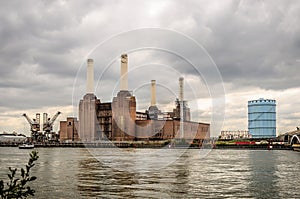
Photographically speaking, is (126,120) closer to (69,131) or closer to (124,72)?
(124,72)

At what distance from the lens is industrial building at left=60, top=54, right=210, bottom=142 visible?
525ft

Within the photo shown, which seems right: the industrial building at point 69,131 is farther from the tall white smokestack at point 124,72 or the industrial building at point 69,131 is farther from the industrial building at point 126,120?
the tall white smokestack at point 124,72

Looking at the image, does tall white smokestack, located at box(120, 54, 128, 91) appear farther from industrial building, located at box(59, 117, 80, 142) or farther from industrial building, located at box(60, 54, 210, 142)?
industrial building, located at box(59, 117, 80, 142)

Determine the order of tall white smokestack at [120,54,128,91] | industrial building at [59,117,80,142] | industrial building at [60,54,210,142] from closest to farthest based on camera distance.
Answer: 1. industrial building at [60,54,210,142]
2. tall white smokestack at [120,54,128,91]
3. industrial building at [59,117,80,142]

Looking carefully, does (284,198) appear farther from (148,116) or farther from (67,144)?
(67,144)

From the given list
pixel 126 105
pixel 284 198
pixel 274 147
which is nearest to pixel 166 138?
pixel 126 105

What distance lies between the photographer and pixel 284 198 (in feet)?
81.4

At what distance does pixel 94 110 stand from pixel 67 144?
98.6 feet

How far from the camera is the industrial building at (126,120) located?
6294 inches

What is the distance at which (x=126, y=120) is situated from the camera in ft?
538

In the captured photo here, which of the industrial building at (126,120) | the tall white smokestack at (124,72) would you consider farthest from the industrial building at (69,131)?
the tall white smokestack at (124,72)

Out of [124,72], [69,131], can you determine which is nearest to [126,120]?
[124,72]

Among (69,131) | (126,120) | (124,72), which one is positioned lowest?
(69,131)

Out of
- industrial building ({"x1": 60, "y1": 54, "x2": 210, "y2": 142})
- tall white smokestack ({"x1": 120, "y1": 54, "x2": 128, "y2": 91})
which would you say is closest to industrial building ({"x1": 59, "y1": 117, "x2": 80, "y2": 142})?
industrial building ({"x1": 60, "y1": 54, "x2": 210, "y2": 142})
